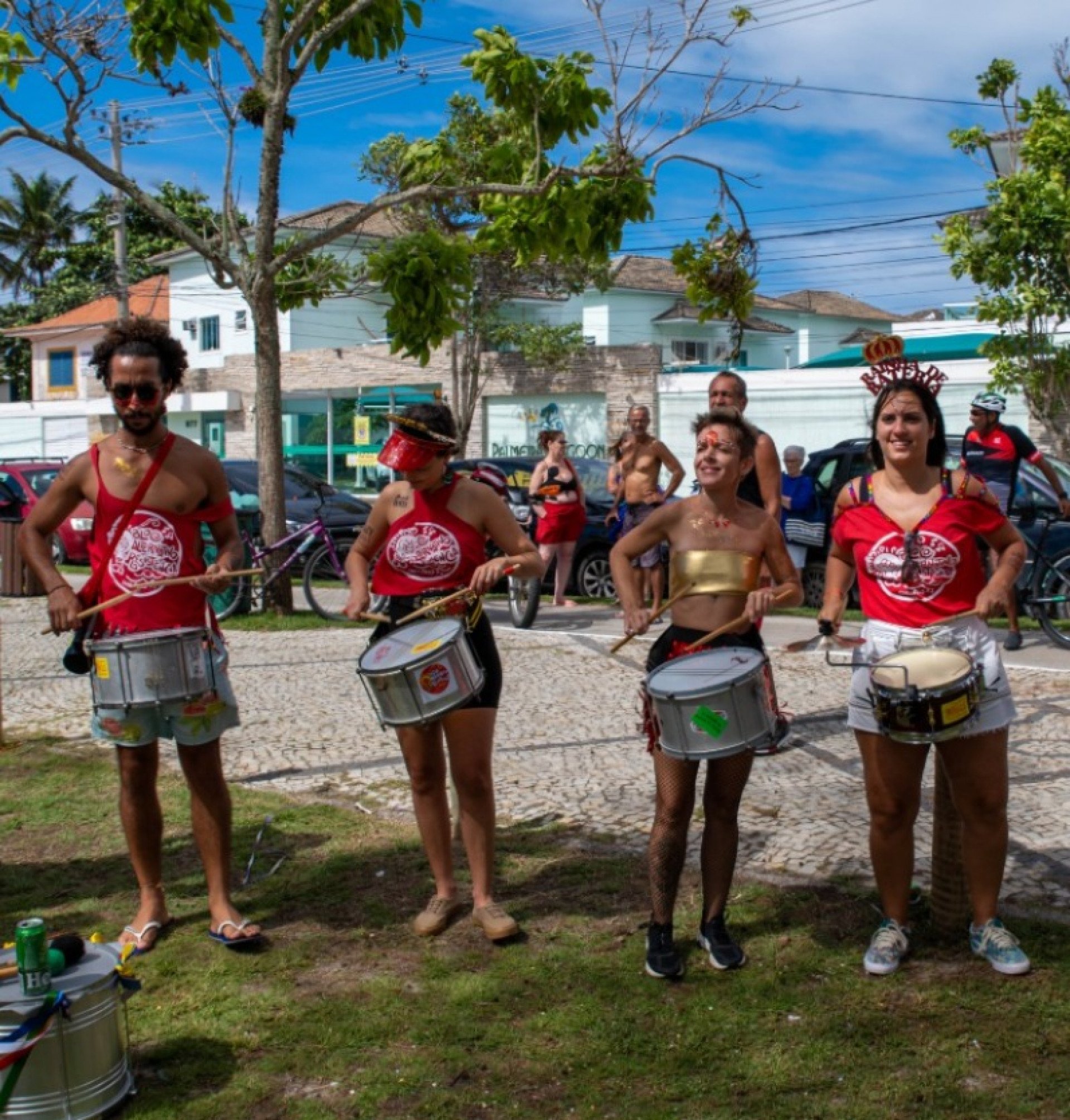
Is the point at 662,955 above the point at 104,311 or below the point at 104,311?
below

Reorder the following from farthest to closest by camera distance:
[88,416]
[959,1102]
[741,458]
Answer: [88,416]
[741,458]
[959,1102]

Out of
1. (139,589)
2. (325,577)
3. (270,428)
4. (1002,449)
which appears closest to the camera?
(139,589)

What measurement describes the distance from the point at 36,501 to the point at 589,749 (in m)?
12.5

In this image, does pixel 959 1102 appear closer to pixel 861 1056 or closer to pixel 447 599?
pixel 861 1056

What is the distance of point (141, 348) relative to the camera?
470 centimetres

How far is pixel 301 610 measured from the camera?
47.2ft

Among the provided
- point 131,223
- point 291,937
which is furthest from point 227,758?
point 131,223

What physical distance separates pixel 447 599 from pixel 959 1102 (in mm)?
2252

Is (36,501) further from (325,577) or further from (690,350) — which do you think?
(690,350)

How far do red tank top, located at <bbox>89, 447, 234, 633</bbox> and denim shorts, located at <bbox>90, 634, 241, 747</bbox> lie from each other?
0.20 meters

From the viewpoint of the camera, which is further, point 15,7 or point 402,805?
point 15,7

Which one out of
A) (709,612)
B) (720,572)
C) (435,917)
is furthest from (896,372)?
(435,917)

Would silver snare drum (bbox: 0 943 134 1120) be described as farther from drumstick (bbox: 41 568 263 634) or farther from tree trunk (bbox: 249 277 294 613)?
tree trunk (bbox: 249 277 294 613)

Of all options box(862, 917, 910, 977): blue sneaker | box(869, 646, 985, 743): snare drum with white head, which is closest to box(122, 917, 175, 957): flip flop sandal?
box(862, 917, 910, 977): blue sneaker
